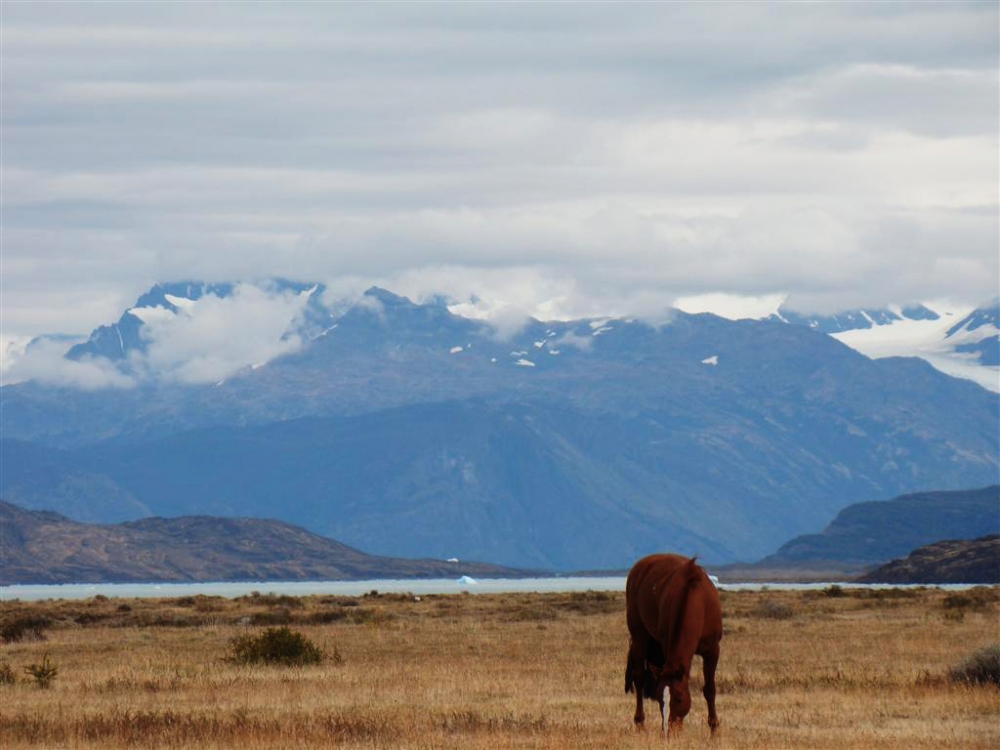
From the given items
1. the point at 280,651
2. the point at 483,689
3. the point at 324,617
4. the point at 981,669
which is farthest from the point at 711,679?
the point at 324,617

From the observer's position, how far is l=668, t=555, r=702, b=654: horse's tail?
78.2 ft

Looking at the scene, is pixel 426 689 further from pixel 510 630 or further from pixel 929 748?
pixel 510 630

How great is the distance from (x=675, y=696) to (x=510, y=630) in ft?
103

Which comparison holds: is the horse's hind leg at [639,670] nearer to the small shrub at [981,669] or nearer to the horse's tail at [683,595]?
the horse's tail at [683,595]

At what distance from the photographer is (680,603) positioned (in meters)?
24.0

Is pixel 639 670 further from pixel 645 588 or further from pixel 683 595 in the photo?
pixel 683 595

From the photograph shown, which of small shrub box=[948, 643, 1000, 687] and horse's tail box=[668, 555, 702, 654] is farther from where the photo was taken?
small shrub box=[948, 643, 1000, 687]

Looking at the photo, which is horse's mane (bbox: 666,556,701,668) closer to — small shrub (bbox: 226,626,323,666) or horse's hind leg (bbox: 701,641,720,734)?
horse's hind leg (bbox: 701,641,720,734)

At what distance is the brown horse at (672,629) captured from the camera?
930 inches

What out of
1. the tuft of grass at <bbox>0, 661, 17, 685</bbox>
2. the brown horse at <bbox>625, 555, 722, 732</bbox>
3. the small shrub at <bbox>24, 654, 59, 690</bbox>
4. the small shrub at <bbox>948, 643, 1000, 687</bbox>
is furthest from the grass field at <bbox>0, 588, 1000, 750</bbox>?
the brown horse at <bbox>625, 555, 722, 732</bbox>

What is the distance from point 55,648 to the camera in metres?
48.5

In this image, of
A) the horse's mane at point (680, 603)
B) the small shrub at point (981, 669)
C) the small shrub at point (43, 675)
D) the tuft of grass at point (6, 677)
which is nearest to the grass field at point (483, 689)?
the tuft of grass at point (6, 677)

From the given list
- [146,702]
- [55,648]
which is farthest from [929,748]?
[55,648]

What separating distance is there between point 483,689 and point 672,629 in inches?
357
